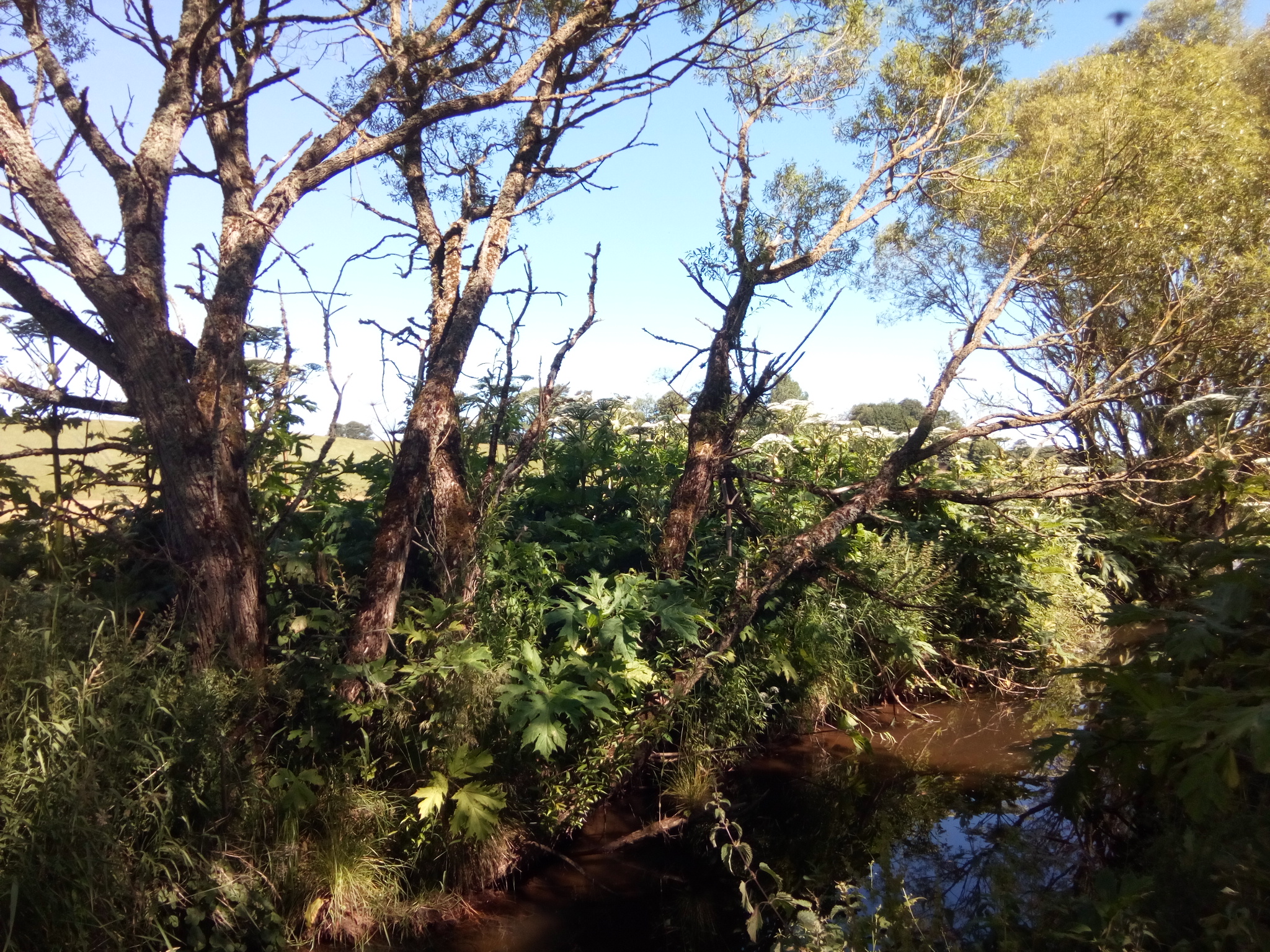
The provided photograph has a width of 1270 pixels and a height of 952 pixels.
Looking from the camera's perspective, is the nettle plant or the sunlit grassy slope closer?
the nettle plant

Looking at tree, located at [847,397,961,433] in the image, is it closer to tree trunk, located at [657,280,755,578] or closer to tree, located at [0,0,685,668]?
tree trunk, located at [657,280,755,578]

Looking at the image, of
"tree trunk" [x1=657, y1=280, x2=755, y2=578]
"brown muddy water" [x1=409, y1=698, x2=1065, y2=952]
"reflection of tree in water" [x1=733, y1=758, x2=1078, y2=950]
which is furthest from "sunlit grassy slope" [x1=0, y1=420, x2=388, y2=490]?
"reflection of tree in water" [x1=733, y1=758, x2=1078, y2=950]

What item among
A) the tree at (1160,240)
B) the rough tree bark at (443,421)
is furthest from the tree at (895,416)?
the rough tree bark at (443,421)

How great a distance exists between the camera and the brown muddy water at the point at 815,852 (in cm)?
403

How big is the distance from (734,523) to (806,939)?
3838 mm

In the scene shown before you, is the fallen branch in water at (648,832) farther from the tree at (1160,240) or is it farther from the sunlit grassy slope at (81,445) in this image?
the tree at (1160,240)

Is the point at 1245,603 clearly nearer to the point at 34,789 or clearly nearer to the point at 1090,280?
the point at 34,789

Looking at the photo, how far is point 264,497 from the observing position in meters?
4.71

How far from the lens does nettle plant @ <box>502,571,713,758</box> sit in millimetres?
4105

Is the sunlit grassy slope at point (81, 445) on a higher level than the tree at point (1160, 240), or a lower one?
lower

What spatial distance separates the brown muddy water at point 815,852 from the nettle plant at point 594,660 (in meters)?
0.86

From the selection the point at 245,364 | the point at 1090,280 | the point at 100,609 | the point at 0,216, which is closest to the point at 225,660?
the point at 100,609

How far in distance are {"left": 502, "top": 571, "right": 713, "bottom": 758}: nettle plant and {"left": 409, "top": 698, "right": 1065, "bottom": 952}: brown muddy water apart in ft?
2.83

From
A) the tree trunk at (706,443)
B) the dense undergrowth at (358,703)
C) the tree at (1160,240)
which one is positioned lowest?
the dense undergrowth at (358,703)
